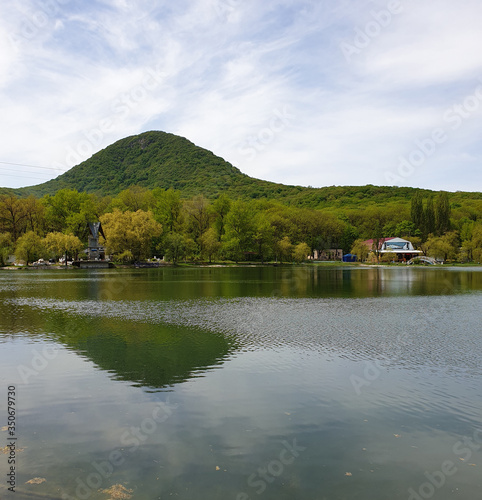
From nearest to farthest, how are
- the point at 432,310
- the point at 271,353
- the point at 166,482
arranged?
the point at 166,482, the point at 271,353, the point at 432,310

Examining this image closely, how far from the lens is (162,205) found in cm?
11200

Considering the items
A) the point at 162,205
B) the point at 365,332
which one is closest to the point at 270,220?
the point at 162,205

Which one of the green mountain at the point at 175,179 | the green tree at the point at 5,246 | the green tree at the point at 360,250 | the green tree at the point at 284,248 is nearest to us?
the green tree at the point at 5,246

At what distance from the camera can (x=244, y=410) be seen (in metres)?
10.2

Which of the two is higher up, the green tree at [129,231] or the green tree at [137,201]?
the green tree at [137,201]

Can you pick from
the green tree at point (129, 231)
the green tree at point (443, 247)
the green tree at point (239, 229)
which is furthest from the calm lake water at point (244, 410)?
the green tree at point (443, 247)

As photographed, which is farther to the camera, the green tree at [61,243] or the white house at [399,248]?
the white house at [399,248]

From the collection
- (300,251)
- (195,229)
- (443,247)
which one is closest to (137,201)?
(195,229)

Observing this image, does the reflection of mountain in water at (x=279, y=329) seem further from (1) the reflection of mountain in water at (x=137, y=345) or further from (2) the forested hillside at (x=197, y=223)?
(2) the forested hillside at (x=197, y=223)

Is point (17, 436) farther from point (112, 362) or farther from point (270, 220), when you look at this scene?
point (270, 220)

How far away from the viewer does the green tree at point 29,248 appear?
8819 cm

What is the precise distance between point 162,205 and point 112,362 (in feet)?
328

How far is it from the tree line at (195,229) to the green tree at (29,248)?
0.21 metres

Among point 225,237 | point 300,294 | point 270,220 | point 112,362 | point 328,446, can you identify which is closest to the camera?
point 328,446
